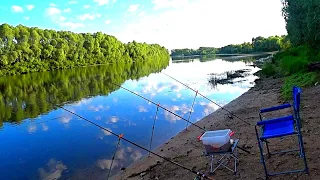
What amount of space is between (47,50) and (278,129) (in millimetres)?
90924

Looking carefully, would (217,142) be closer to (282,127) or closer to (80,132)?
(282,127)

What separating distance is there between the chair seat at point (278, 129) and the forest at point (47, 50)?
78.9 metres

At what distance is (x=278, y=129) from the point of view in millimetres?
5852

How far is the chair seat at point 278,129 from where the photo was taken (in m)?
5.50

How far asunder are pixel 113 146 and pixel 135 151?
4.77 ft

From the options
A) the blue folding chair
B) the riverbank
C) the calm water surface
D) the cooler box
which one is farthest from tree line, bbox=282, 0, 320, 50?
the cooler box

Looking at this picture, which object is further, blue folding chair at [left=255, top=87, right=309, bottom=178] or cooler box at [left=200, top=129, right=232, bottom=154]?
cooler box at [left=200, top=129, right=232, bottom=154]

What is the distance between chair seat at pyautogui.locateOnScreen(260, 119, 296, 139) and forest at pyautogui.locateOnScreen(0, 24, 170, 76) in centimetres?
7886

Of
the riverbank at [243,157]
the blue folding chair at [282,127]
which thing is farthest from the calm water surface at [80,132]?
the blue folding chair at [282,127]

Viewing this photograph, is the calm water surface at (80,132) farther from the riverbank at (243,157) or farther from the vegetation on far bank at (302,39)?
the vegetation on far bank at (302,39)

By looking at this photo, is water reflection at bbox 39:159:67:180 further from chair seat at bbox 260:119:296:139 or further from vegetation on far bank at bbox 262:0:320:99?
vegetation on far bank at bbox 262:0:320:99

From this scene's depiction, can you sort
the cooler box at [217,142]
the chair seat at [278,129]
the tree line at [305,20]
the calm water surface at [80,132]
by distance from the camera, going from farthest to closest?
the tree line at [305,20], the calm water surface at [80,132], the cooler box at [217,142], the chair seat at [278,129]

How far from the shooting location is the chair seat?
5.50 metres

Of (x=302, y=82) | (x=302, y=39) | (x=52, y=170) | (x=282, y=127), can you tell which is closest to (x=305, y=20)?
(x=302, y=39)
